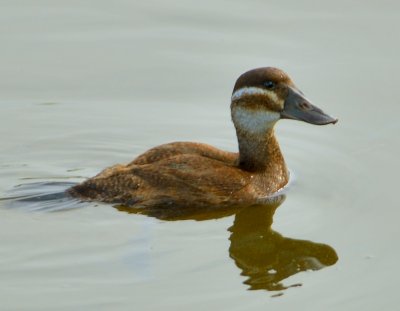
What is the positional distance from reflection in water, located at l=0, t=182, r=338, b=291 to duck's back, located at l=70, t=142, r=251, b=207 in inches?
3.7

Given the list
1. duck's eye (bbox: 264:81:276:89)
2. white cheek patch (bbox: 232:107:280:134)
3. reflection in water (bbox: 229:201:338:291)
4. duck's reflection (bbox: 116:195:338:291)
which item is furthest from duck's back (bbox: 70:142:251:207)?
duck's eye (bbox: 264:81:276:89)

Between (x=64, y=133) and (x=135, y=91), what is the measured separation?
3.56ft

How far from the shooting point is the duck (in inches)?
411

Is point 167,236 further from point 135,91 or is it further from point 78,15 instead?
point 78,15

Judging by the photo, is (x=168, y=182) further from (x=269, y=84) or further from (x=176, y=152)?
(x=269, y=84)

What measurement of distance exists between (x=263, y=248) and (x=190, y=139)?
231 cm

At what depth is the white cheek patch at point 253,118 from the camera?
11070mm

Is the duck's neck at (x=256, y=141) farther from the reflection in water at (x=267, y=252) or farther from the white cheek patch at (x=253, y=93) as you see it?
the reflection in water at (x=267, y=252)

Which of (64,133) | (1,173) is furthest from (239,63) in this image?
(1,173)

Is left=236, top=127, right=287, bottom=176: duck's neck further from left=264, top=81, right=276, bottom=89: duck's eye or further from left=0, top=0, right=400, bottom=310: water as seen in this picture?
left=264, top=81, right=276, bottom=89: duck's eye

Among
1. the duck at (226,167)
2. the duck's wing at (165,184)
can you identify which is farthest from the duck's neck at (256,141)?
the duck's wing at (165,184)

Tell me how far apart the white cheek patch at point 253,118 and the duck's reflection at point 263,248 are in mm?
691

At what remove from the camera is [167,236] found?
397 inches

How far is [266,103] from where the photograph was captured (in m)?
11.0
